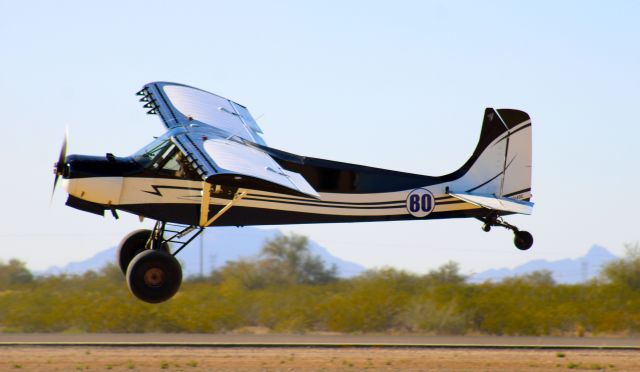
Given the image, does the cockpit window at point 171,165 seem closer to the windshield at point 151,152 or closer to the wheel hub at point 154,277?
the windshield at point 151,152

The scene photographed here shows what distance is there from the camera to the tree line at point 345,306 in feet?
92.7

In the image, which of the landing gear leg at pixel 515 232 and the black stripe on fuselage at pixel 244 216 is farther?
the landing gear leg at pixel 515 232

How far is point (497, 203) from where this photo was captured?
18.2 metres

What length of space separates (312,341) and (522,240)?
8.59 m

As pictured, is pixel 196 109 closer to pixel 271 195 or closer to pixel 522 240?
pixel 271 195

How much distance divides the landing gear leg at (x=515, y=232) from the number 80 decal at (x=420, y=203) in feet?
3.53

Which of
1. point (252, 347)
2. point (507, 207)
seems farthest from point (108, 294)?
point (507, 207)

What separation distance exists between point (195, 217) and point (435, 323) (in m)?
13.8

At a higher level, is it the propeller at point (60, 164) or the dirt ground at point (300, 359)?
the propeller at point (60, 164)

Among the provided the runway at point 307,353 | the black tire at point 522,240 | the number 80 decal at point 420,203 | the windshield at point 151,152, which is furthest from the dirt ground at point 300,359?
the windshield at point 151,152

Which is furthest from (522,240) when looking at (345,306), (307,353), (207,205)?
(345,306)

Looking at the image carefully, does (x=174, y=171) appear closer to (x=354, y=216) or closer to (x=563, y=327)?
(x=354, y=216)

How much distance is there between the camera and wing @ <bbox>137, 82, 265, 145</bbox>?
60.3 feet

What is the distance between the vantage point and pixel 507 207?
1805cm
